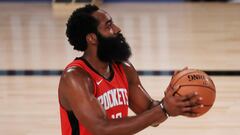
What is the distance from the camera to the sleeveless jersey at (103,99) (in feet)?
10.6

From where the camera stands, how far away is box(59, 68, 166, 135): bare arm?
298 cm

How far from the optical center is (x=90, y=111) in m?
3.04

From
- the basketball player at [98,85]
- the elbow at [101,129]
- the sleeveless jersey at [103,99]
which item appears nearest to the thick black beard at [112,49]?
the basketball player at [98,85]

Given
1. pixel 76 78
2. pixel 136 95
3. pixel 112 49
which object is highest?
pixel 112 49

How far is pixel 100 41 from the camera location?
3.22 metres

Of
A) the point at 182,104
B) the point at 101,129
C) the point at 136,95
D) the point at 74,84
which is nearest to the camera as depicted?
the point at 182,104

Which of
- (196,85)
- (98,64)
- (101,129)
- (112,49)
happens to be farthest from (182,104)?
(98,64)

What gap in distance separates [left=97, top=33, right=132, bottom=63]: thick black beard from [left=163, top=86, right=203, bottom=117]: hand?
0.44 m

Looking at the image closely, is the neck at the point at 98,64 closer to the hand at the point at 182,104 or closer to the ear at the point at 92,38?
the ear at the point at 92,38

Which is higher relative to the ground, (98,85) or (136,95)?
(98,85)

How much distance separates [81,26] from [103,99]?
15.5 inches

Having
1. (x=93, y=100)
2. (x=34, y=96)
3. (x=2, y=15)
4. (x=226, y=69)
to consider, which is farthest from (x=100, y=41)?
(x=2, y=15)

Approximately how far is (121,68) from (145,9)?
10057 millimetres

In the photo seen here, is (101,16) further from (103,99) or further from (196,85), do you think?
(196,85)
